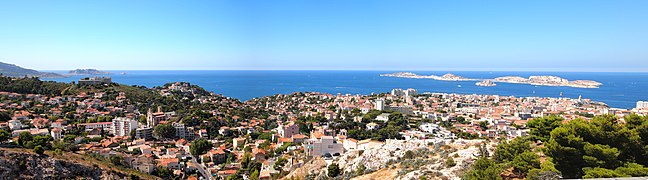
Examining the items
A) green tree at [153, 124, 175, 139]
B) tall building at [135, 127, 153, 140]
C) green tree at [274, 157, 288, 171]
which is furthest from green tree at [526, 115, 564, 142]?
tall building at [135, 127, 153, 140]

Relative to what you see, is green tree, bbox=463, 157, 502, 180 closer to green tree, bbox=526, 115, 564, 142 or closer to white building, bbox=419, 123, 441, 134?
green tree, bbox=526, 115, 564, 142

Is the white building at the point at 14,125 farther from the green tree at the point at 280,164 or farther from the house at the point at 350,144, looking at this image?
the house at the point at 350,144

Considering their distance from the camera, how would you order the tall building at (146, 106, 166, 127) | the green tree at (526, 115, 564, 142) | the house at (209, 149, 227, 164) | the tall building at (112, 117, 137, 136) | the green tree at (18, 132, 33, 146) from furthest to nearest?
the tall building at (146, 106, 166, 127), the tall building at (112, 117, 137, 136), the house at (209, 149, 227, 164), the green tree at (18, 132, 33, 146), the green tree at (526, 115, 564, 142)

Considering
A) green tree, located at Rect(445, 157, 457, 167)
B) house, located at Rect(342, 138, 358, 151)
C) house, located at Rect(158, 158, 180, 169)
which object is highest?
green tree, located at Rect(445, 157, 457, 167)

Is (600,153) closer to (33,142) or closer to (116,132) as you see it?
(33,142)

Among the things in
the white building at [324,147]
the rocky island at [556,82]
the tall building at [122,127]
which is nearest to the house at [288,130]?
the white building at [324,147]

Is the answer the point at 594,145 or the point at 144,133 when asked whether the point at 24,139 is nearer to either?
the point at 144,133

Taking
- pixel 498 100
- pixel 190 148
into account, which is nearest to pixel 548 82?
pixel 498 100

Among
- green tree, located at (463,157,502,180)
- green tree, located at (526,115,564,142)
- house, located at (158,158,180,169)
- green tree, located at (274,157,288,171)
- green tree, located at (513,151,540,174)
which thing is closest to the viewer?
green tree, located at (463,157,502,180)
